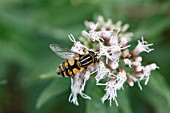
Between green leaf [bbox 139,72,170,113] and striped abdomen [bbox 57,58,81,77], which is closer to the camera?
striped abdomen [bbox 57,58,81,77]

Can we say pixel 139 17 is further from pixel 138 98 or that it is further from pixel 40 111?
pixel 40 111

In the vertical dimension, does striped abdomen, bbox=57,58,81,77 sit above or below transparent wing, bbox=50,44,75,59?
below

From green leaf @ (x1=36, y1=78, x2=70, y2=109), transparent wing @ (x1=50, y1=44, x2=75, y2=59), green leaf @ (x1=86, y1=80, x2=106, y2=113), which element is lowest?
green leaf @ (x1=86, y1=80, x2=106, y2=113)

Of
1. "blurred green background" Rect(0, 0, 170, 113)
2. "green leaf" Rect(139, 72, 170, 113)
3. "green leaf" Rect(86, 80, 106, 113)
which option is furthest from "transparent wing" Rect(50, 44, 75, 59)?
"blurred green background" Rect(0, 0, 170, 113)

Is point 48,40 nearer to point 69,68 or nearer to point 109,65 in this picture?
point 109,65

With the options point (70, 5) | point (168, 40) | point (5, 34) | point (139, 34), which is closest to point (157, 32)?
point (139, 34)

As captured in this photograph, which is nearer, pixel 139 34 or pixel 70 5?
pixel 139 34

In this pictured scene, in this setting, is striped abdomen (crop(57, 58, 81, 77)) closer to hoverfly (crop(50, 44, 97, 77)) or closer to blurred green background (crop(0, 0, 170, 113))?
hoverfly (crop(50, 44, 97, 77))
